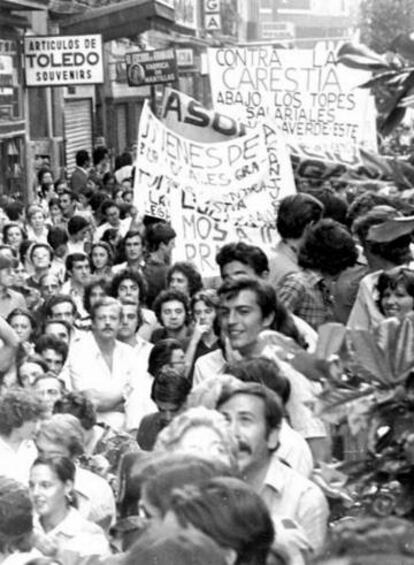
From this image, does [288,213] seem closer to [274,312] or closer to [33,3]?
[274,312]

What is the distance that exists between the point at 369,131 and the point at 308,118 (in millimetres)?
561

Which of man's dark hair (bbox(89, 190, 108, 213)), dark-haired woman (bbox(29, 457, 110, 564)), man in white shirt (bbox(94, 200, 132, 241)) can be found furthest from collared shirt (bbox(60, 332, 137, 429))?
man's dark hair (bbox(89, 190, 108, 213))

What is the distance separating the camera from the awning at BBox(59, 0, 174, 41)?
102 ft

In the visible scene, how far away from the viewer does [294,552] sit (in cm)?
439

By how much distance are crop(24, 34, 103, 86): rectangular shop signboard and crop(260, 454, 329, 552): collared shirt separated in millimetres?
22789

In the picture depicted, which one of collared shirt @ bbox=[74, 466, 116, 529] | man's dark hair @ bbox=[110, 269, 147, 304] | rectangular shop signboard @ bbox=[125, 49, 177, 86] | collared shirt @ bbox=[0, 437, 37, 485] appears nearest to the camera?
collared shirt @ bbox=[74, 466, 116, 529]

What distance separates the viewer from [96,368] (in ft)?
33.1

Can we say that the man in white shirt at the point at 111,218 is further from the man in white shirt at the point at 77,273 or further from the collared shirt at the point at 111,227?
the man in white shirt at the point at 77,273

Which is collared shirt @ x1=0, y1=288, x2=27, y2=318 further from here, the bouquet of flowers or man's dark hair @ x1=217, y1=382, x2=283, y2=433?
the bouquet of flowers

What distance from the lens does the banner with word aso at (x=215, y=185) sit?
12148mm

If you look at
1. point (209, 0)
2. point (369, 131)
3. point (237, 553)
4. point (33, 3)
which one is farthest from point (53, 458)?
point (209, 0)

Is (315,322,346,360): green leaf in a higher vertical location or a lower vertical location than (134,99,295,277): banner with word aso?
higher

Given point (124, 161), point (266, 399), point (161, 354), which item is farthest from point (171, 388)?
point (124, 161)

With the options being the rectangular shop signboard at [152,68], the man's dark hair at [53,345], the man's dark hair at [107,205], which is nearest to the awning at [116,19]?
the rectangular shop signboard at [152,68]
